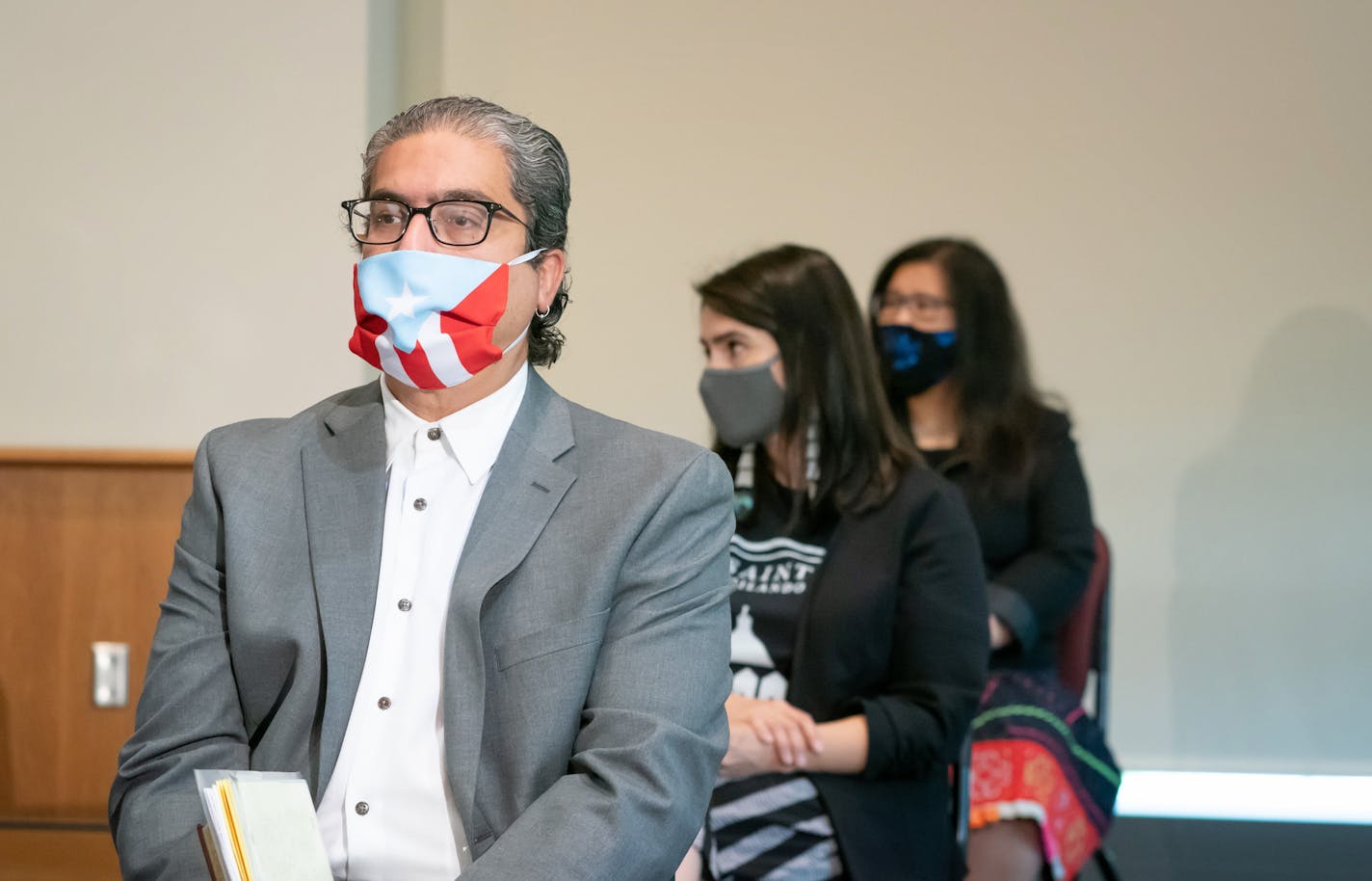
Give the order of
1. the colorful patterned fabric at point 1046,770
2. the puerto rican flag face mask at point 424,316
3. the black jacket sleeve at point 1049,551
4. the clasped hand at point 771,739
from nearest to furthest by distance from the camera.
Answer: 1. the puerto rican flag face mask at point 424,316
2. the clasped hand at point 771,739
3. the colorful patterned fabric at point 1046,770
4. the black jacket sleeve at point 1049,551

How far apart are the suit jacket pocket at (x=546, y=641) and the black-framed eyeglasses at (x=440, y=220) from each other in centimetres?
52

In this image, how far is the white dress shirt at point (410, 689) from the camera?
1.56 meters

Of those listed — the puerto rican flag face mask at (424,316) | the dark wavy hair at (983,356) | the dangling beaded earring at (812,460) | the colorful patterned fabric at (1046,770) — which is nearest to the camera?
the puerto rican flag face mask at (424,316)

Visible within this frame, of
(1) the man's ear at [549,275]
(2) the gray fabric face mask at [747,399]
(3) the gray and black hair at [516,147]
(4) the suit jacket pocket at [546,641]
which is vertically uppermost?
(3) the gray and black hair at [516,147]

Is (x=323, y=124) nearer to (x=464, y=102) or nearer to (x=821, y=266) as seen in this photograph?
(x=821, y=266)

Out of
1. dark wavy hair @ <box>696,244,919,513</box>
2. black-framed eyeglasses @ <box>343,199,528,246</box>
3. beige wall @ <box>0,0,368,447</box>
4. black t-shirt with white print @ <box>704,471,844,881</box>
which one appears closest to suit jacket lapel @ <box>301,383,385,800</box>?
black-framed eyeglasses @ <box>343,199,528,246</box>

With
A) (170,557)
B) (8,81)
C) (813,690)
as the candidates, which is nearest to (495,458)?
(813,690)

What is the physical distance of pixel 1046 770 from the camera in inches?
108

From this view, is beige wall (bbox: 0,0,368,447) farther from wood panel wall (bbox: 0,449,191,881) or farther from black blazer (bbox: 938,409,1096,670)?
black blazer (bbox: 938,409,1096,670)

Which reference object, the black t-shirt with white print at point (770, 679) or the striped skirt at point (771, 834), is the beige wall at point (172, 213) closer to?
the black t-shirt with white print at point (770, 679)

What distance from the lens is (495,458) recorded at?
173cm

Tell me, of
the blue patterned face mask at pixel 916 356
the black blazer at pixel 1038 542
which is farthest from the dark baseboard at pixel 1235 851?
the blue patterned face mask at pixel 916 356

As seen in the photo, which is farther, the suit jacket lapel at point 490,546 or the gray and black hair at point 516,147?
the gray and black hair at point 516,147

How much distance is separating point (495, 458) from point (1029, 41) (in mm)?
3740
